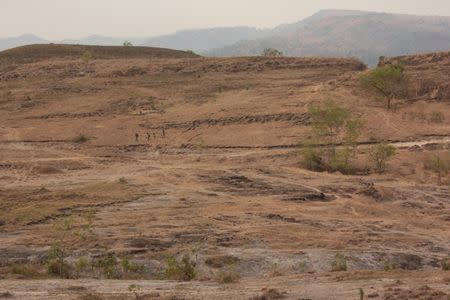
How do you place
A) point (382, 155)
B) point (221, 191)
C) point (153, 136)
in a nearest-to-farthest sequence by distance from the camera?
point (221, 191) → point (382, 155) → point (153, 136)

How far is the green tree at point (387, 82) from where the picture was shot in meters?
31.9

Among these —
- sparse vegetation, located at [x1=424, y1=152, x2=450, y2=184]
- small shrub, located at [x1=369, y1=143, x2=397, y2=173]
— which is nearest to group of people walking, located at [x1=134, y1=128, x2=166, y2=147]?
small shrub, located at [x1=369, y1=143, x2=397, y2=173]

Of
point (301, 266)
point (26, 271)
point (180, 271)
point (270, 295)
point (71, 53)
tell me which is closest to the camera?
point (270, 295)

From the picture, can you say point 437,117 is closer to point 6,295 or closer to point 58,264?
point 58,264

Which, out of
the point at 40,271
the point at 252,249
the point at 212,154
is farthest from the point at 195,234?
the point at 212,154

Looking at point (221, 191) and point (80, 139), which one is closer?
point (221, 191)

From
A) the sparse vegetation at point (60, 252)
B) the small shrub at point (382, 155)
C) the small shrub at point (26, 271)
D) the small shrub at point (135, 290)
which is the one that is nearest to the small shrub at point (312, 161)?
the small shrub at point (382, 155)

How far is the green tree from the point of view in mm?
31859

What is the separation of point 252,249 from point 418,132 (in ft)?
59.0

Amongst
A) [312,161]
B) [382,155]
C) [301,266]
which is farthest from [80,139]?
[301,266]

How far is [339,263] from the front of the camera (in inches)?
484

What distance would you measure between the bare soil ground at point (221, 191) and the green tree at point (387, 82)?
3.11 ft

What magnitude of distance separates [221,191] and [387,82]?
17.4 m

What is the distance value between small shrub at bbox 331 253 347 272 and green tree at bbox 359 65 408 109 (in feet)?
69.7
